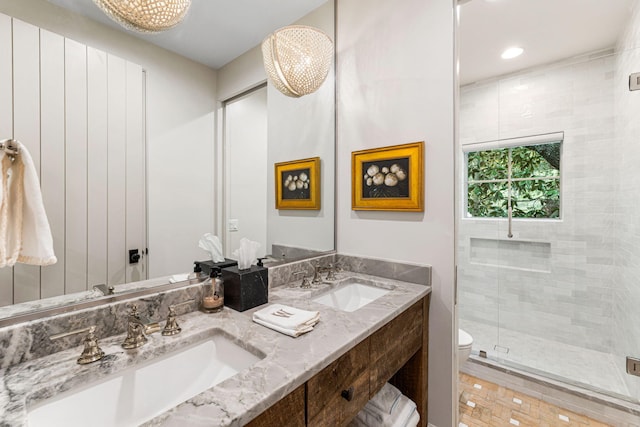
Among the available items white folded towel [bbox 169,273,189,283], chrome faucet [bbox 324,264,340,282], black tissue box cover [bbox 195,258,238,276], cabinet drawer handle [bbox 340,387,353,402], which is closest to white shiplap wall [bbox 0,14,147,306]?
white folded towel [bbox 169,273,189,283]

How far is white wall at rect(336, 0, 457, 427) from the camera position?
1413 mm

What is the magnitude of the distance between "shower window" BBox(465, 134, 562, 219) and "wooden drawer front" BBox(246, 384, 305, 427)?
9.62ft

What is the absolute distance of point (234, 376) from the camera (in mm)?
667

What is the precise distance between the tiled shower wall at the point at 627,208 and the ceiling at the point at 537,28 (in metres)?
0.14

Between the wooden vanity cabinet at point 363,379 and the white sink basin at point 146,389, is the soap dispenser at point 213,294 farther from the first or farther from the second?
the wooden vanity cabinet at point 363,379

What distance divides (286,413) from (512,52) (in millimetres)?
2991

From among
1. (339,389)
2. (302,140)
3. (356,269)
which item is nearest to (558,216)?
(356,269)

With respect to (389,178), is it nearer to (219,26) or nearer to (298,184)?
(298,184)

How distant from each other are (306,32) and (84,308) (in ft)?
4.74

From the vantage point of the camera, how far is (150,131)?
1.03m

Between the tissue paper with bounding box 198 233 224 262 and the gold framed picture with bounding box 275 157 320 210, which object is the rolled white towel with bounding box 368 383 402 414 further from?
the gold framed picture with bounding box 275 157 320 210

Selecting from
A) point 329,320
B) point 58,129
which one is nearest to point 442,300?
point 329,320

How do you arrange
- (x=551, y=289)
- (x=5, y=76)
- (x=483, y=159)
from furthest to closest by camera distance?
(x=483, y=159) < (x=551, y=289) < (x=5, y=76)

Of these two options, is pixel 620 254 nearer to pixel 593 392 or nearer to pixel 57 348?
pixel 593 392
